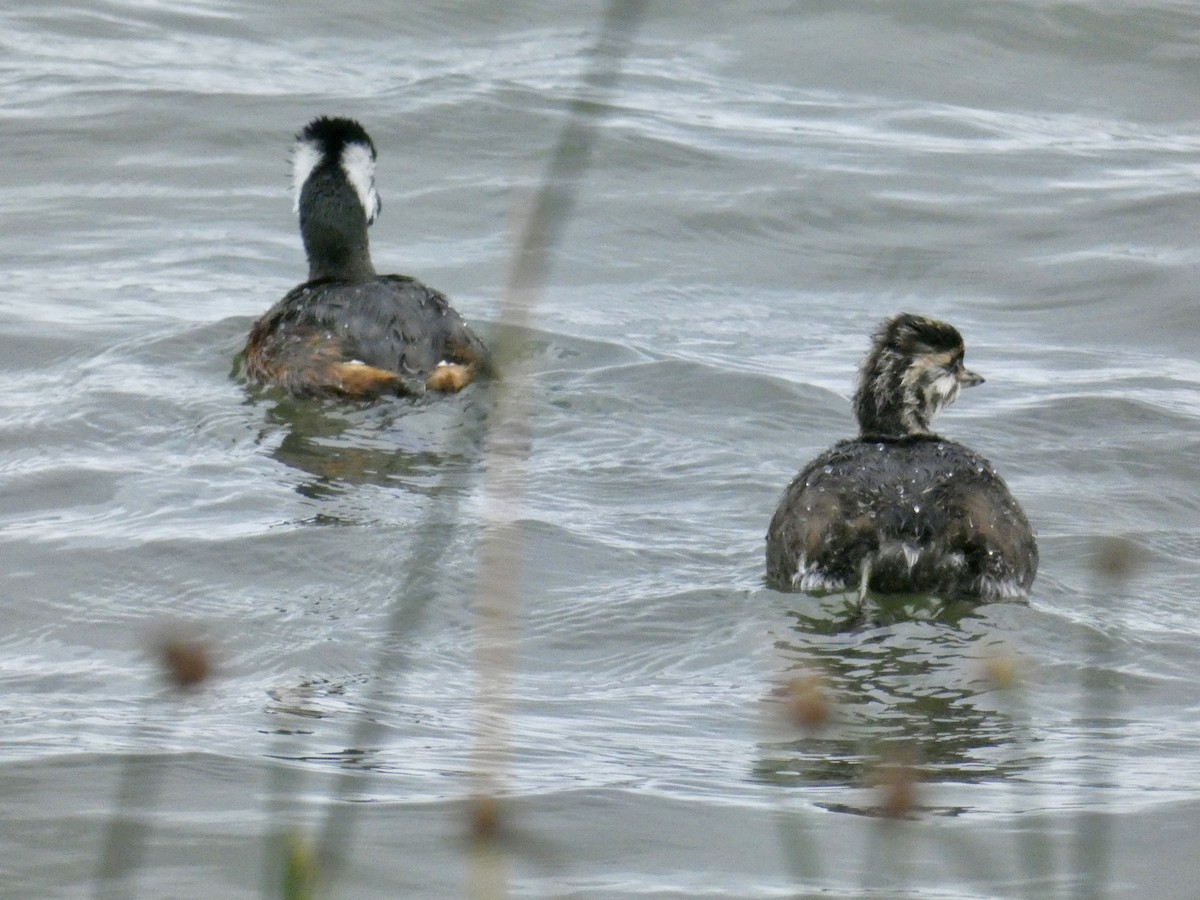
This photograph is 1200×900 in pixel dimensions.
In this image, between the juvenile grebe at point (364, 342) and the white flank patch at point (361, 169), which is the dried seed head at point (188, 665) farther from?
the white flank patch at point (361, 169)

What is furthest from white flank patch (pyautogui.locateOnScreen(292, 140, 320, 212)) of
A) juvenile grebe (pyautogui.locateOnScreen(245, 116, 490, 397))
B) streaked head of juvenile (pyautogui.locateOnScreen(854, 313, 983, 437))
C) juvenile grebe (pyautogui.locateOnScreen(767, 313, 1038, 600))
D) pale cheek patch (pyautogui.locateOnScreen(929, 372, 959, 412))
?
juvenile grebe (pyautogui.locateOnScreen(767, 313, 1038, 600))

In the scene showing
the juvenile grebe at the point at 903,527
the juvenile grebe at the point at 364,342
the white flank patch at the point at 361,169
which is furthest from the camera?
the white flank patch at the point at 361,169

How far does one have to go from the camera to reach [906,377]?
29.6 feet

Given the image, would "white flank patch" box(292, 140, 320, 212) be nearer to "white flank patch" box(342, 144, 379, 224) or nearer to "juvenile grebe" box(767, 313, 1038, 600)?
"white flank patch" box(342, 144, 379, 224)

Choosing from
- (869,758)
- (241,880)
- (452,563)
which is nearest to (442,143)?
(452,563)

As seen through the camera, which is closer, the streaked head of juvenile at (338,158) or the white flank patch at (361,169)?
the streaked head of juvenile at (338,158)

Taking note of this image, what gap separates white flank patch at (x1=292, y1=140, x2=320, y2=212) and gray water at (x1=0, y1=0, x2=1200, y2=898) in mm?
866

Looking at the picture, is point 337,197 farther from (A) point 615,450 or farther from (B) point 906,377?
(B) point 906,377

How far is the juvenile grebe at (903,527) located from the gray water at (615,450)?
0.16 metres

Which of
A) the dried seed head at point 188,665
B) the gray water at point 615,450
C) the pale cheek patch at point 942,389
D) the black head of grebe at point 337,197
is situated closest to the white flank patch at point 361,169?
the black head of grebe at point 337,197

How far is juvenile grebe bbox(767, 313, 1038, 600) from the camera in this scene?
26.4ft

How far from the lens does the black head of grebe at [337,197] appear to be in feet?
40.6

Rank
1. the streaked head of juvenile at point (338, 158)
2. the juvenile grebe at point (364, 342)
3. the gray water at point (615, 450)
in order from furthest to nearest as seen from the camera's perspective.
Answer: the streaked head of juvenile at point (338, 158), the juvenile grebe at point (364, 342), the gray water at point (615, 450)

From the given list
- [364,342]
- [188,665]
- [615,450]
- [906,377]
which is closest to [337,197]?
[364,342]
